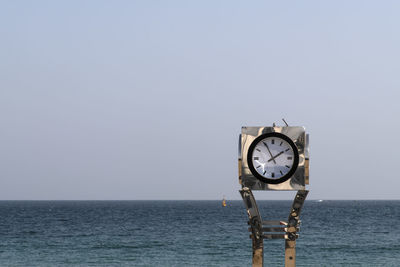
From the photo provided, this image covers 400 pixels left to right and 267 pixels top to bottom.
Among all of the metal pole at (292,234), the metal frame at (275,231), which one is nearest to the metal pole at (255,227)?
the metal frame at (275,231)

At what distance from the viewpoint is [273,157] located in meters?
13.0

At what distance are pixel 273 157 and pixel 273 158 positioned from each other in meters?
0.02

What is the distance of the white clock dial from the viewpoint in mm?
12938

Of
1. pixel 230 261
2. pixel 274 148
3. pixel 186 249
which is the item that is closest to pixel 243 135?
pixel 274 148

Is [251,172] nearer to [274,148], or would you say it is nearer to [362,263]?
[274,148]

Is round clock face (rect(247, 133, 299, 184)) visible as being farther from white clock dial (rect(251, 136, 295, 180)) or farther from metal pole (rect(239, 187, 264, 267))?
metal pole (rect(239, 187, 264, 267))

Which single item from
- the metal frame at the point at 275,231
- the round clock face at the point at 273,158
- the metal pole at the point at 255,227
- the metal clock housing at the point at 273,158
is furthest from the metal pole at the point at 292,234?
the round clock face at the point at 273,158

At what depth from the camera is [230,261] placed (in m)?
40.0

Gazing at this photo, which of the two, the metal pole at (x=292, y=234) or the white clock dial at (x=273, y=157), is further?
the metal pole at (x=292, y=234)

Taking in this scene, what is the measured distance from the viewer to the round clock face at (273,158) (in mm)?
12914

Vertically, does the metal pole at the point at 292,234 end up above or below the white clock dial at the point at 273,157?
below

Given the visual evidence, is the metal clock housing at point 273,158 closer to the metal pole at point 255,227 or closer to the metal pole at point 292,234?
the metal pole at point 255,227

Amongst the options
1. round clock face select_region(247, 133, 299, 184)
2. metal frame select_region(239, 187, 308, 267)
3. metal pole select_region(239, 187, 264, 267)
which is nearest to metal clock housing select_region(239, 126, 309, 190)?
round clock face select_region(247, 133, 299, 184)

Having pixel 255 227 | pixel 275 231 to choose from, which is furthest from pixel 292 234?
pixel 255 227
